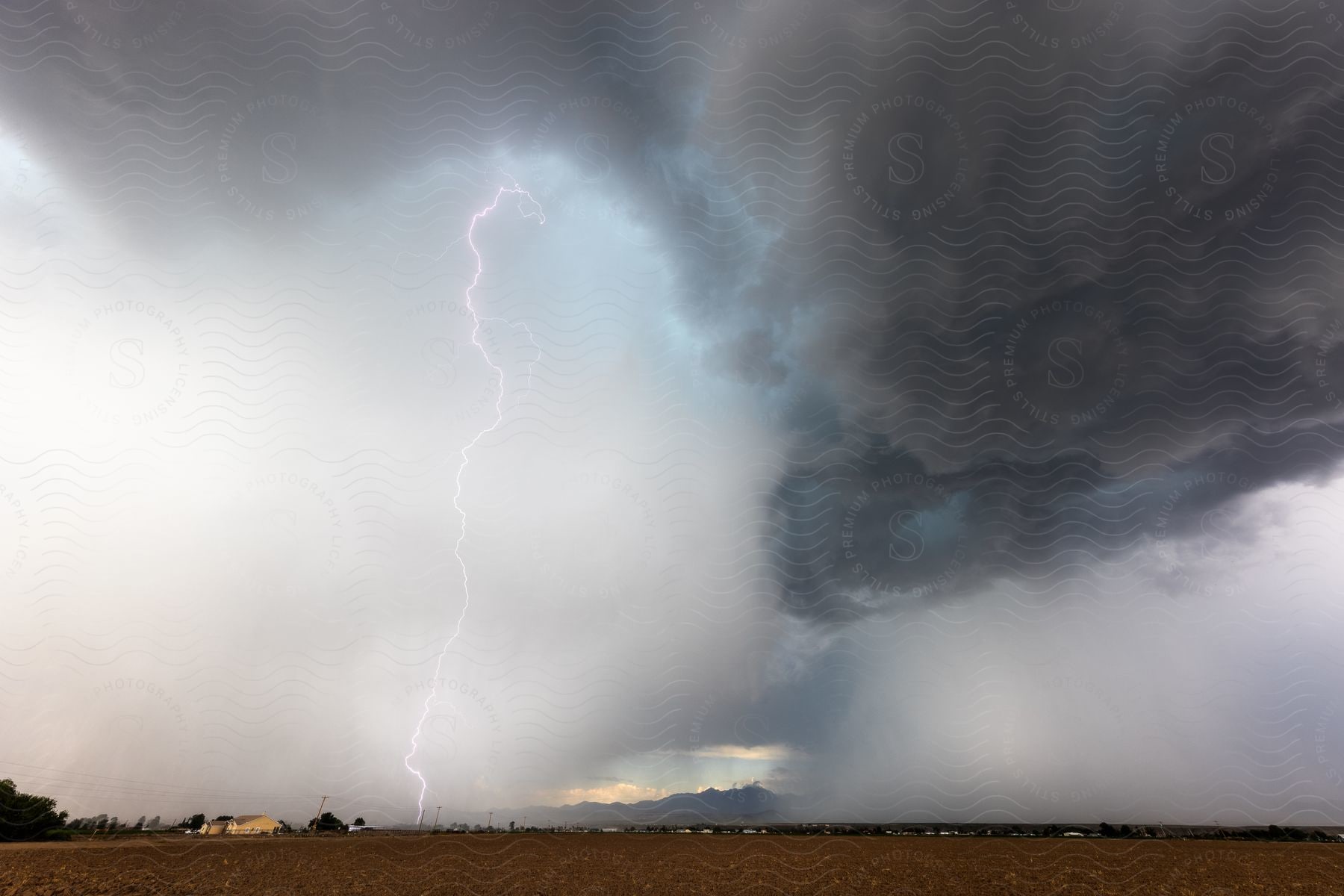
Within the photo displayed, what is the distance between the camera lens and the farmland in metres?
24.2

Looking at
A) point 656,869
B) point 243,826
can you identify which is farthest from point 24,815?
point 656,869

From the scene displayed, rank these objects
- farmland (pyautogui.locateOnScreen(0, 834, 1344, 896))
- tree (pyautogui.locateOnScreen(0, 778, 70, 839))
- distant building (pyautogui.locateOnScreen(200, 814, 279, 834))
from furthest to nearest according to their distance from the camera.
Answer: distant building (pyautogui.locateOnScreen(200, 814, 279, 834)), tree (pyautogui.locateOnScreen(0, 778, 70, 839)), farmland (pyautogui.locateOnScreen(0, 834, 1344, 896))

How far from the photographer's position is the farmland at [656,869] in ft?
79.3

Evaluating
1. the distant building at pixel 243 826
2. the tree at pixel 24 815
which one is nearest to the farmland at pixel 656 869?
the tree at pixel 24 815

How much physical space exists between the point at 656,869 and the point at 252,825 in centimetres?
9533

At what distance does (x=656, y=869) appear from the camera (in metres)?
30.5

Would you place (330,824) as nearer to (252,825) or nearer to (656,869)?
(252,825)

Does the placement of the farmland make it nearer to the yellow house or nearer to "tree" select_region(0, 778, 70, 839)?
"tree" select_region(0, 778, 70, 839)

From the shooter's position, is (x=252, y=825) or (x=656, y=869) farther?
(x=252, y=825)

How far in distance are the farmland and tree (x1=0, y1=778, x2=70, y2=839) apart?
13.0 meters

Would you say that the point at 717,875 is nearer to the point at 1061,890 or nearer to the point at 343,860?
the point at 1061,890

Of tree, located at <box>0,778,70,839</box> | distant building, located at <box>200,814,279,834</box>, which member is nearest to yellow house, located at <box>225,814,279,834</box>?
distant building, located at <box>200,814,279,834</box>

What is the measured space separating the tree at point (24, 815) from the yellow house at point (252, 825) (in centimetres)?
3595

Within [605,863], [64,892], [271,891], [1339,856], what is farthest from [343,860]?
[1339,856]
